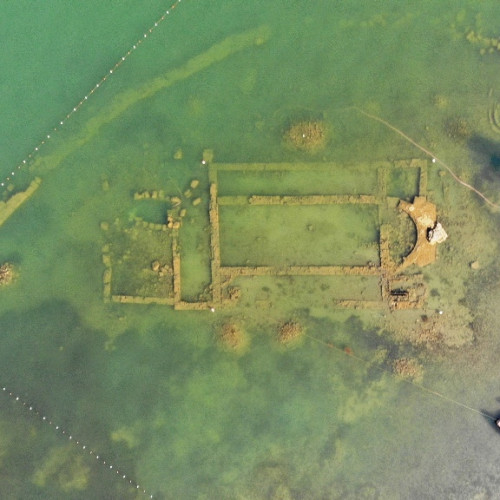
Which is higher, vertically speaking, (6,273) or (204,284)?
(204,284)

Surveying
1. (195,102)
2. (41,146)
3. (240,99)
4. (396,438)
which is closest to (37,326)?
(41,146)

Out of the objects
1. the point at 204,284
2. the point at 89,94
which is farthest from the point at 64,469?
the point at 89,94

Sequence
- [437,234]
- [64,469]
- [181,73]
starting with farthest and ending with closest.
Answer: [64,469], [181,73], [437,234]

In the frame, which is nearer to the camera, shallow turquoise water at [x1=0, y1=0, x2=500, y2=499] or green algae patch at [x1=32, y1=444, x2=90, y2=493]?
shallow turquoise water at [x1=0, y1=0, x2=500, y2=499]

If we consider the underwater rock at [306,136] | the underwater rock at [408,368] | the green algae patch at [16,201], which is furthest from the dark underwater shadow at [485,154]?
the green algae patch at [16,201]

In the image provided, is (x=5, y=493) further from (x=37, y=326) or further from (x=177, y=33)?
(x=177, y=33)

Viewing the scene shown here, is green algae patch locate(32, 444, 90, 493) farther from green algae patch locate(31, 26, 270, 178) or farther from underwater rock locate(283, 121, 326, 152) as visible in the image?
underwater rock locate(283, 121, 326, 152)

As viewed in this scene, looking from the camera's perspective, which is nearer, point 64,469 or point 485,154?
point 485,154

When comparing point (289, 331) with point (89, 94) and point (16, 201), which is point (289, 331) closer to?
point (16, 201)

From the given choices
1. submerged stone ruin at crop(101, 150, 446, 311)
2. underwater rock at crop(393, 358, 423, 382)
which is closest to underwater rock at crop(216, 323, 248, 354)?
submerged stone ruin at crop(101, 150, 446, 311)
